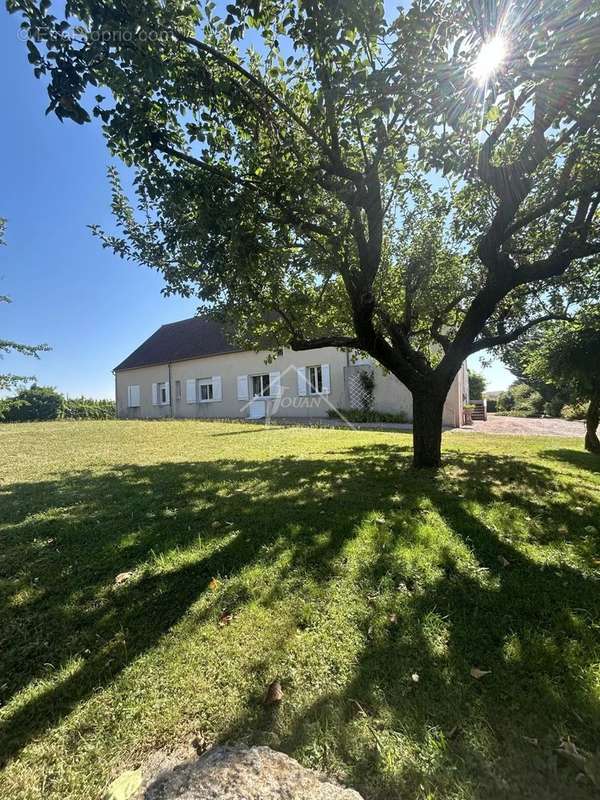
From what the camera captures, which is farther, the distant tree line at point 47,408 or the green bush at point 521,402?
the green bush at point 521,402

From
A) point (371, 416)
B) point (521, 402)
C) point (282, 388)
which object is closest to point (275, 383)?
point (282, 388)

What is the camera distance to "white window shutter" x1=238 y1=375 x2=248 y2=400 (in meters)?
18.1

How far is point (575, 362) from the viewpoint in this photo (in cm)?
818

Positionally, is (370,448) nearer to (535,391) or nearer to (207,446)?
(207,446)

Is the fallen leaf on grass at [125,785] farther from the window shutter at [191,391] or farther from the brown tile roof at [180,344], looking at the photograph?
the window shutter at [191,391]

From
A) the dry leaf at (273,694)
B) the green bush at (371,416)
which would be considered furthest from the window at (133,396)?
the dry leaf at (273,694)

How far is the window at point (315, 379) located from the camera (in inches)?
661

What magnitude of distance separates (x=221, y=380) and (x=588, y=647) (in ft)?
59.9

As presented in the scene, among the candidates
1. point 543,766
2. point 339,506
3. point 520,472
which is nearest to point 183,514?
point 339,506

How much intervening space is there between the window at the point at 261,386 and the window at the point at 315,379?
2.10 meters

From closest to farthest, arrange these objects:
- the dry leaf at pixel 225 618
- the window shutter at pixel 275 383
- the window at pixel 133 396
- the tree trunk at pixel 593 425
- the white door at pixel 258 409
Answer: the dry leaf at pixel 225 618, the tree trunk at pixel 593 425, the window shutter at pixel 275 383, the white door at pixel 258 409, the window at pixel 133 396

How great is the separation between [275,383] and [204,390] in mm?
4756

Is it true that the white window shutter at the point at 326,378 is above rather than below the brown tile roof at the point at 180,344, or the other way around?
below

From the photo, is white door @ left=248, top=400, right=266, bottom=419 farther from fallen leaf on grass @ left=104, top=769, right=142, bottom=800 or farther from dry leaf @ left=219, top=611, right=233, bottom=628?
fallen leaf on grass @ left=104, top=769, right=142, bottom=800
